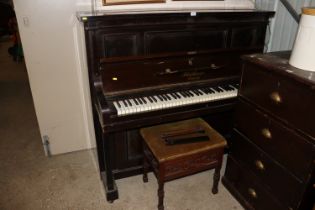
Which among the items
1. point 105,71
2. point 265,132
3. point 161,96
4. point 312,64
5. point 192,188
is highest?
point 312,64

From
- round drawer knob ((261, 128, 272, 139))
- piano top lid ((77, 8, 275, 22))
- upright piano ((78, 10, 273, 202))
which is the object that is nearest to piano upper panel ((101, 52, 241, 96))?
upright piano ((78, 10, 273, 202))

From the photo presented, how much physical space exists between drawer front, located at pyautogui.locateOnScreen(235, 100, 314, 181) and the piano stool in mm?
207

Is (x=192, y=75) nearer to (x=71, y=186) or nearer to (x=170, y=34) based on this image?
(x=170, y=34)

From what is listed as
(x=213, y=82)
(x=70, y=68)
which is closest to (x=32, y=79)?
(x=70, y=68)

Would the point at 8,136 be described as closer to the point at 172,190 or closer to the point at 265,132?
the point at 172,190

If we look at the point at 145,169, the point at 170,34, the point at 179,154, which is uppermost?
the point at 170,34

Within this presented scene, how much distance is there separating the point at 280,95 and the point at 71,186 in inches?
65.0

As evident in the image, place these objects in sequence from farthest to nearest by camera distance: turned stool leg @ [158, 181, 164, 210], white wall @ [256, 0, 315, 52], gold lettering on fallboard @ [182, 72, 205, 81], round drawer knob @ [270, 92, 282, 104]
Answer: white wall @ [256, 0, 315, 52] → gold lettering on fallboard @ [182, 72, 205, 81] → turned stool leg @ [158, 181, 164, 210] → round drawer knob @ [270, 92, 282, 104]

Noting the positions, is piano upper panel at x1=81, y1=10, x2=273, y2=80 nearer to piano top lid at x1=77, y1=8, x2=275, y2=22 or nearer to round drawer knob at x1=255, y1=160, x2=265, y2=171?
piano top lid at x1=77, y1=8, x2=275, y2=22

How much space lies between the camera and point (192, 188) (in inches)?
80.3

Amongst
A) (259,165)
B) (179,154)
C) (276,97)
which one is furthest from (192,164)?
(276,97)

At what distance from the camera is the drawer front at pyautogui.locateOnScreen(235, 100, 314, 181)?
1281 mm

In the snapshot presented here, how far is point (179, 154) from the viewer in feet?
5.22

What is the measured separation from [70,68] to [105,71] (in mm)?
616
